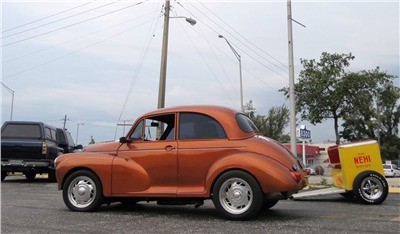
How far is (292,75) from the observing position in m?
16.1

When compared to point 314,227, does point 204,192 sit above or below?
above

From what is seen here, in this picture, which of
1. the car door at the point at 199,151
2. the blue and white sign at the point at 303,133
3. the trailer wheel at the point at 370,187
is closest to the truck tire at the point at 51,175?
the blue and white sign at the point at 303,133

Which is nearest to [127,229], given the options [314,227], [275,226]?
[275,226]

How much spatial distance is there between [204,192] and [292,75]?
9839 mm

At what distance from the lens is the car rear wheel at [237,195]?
265 inches

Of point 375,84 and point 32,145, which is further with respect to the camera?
point 375,84

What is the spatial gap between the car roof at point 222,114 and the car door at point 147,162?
0.14 meters

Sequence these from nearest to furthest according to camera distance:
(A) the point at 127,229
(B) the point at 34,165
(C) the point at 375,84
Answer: (A) the point at 127,229, (B) the point at 34,165, (C) the point at 375,84

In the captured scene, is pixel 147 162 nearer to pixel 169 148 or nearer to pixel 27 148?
pixel 169 148

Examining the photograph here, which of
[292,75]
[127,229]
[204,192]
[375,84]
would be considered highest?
[375,84]

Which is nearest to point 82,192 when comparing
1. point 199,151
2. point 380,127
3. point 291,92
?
point 199,151

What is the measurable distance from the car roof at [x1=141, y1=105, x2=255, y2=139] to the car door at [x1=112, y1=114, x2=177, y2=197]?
0.46ft

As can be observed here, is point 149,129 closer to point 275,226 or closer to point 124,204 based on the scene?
point 124,204

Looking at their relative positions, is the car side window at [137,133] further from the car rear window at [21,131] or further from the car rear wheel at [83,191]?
the car rear window at [21,131]
